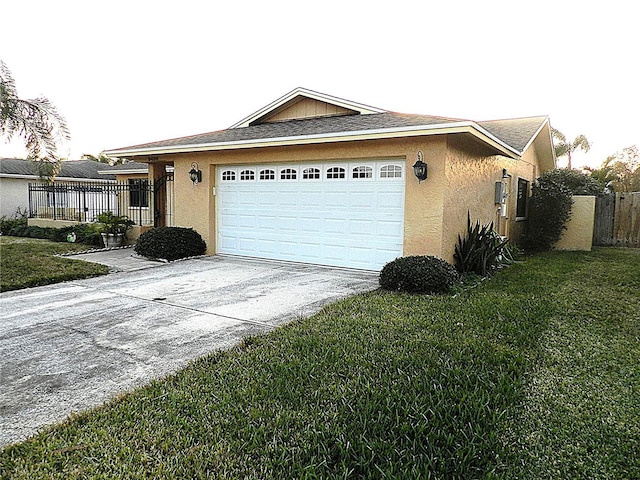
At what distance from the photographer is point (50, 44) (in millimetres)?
10359

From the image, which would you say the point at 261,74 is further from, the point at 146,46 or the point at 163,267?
the point at 163,267

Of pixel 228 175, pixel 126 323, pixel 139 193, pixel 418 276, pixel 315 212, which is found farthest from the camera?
pixel 139 193

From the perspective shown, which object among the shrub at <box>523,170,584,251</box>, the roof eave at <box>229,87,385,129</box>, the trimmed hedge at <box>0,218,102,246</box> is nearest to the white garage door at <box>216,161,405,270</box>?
the roof eave at <box>229,87,385,129</box>

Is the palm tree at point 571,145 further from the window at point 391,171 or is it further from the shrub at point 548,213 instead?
the window at point 391,171

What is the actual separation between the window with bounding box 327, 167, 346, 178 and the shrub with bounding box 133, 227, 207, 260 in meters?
4.17

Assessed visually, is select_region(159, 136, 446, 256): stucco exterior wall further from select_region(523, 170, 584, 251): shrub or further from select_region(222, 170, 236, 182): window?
select_region(523, 170, 584, 251): shrub

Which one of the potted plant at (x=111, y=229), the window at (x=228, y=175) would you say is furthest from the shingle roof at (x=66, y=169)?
the window at (x=228, y=175)

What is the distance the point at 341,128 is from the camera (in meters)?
9.50

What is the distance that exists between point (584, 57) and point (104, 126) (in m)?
23.3

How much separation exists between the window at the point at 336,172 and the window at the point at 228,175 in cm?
297

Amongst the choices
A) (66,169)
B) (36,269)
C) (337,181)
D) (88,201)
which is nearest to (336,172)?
(337,181)

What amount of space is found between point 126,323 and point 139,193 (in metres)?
10.2

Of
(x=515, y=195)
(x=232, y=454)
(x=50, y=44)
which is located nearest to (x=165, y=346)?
(x=232, y=454)

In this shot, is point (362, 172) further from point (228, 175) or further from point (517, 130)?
point (517, 130)
